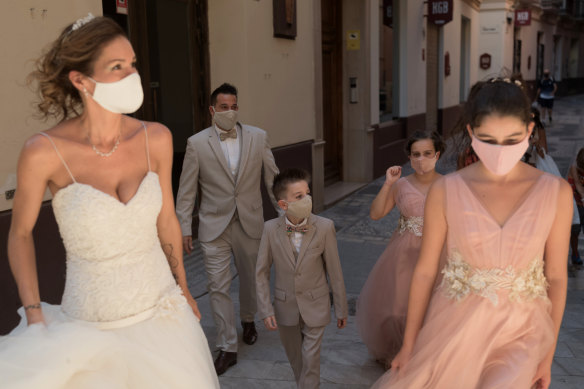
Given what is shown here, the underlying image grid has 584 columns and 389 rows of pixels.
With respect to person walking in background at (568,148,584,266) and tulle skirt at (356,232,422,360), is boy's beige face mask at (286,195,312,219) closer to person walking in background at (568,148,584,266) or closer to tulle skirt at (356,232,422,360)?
tulle skirt at (356,232,422,360)

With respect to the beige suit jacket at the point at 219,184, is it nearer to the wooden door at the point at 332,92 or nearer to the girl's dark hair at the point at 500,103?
the girl's dark hair at the point at 500,103

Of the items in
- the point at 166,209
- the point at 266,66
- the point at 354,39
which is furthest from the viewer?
the point at 354,39

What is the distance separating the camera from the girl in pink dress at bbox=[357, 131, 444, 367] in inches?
174

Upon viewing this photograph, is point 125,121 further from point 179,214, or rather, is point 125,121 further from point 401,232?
point 401,232

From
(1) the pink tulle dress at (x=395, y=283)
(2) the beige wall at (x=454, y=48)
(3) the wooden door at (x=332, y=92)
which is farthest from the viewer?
(2) the beige wall at (x=454, y=48)

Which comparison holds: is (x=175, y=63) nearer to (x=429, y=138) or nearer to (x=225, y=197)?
(x=225, y=197)

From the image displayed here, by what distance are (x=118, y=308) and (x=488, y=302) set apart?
1.41 meters

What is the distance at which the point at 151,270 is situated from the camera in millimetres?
2627

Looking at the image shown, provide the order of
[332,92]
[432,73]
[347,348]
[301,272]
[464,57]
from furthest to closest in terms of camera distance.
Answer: [464,57]
[432,73]
[332,92]
[347,348]
[301,272]

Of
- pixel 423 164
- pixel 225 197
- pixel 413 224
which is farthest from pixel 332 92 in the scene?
pixel 413 224

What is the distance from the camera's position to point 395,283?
445 centimetres

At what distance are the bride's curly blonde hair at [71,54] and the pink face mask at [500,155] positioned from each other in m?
1.47

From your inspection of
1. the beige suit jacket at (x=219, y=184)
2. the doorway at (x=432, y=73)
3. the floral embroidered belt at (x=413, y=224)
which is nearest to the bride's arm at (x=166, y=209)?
the beige suit jacket at (x=219, y=184)

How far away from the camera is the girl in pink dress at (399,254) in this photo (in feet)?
14.5
